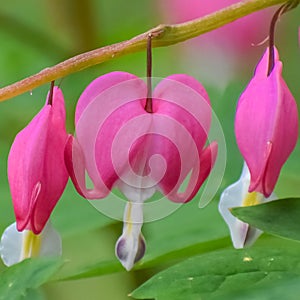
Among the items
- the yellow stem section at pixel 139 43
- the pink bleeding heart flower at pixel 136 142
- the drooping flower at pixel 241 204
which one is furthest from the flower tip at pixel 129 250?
the yellow stem section at pixel 139 43

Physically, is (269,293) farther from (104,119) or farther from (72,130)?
(72,130)

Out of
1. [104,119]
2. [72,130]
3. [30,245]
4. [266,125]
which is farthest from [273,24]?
[72,130]

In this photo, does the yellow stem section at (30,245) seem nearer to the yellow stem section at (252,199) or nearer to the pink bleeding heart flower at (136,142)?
the pink bleeding heart flower at (136,142)

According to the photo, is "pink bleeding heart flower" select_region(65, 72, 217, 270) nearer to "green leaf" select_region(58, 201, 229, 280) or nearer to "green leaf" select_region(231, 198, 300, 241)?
"green leaf" select_region(231, 198, 300, 241)

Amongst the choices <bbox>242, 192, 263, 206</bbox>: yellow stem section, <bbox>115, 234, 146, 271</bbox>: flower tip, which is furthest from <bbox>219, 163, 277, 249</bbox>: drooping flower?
<bbox>115, 234, 146, 271</bbox>: flower tip

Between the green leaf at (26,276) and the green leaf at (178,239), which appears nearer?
the green leaf at (26,276)

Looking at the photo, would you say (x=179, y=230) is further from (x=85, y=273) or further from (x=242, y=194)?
(x=242, y=194)

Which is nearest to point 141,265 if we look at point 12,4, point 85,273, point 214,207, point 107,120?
point 85,273
